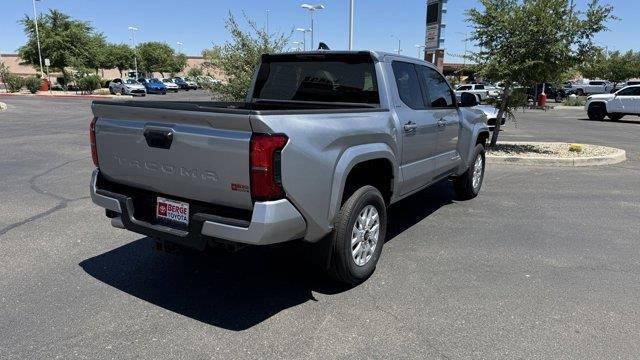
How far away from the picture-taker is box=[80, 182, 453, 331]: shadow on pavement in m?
3.73

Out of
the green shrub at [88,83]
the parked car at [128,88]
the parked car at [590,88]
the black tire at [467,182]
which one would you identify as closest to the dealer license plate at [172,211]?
the black tire at [467,182]

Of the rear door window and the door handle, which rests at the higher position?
the rear door window

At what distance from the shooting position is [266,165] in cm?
307

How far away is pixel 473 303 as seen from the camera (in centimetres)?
384

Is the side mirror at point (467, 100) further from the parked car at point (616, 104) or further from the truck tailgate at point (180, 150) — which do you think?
the parked car at point (616, 104)

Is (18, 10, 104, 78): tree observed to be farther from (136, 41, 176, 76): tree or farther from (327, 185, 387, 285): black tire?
(327, 185, 387, 285): black tire

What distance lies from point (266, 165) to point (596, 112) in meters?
24.4

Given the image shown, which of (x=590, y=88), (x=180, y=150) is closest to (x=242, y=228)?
(x=180, y=150)

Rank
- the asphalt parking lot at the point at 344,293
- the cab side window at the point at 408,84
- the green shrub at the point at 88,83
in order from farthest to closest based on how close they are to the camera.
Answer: the green shrub at the point at 88,83
the cab side window at the point at 408,84
the asphalt parking lot at the point at 344,293

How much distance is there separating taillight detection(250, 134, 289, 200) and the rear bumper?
73 millimetres

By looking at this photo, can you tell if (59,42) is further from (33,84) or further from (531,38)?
(531,38)

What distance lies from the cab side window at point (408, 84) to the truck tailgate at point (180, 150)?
219cm

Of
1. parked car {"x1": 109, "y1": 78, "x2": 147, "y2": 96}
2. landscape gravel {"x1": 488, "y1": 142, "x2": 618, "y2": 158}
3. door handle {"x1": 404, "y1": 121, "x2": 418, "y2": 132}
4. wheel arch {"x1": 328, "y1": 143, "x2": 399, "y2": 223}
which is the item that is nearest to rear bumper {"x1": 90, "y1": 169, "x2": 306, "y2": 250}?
wheel arch {"x1": 328, "y1": 143, "x2": 399, "y2": 223}

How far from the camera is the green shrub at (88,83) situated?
42156 mm
